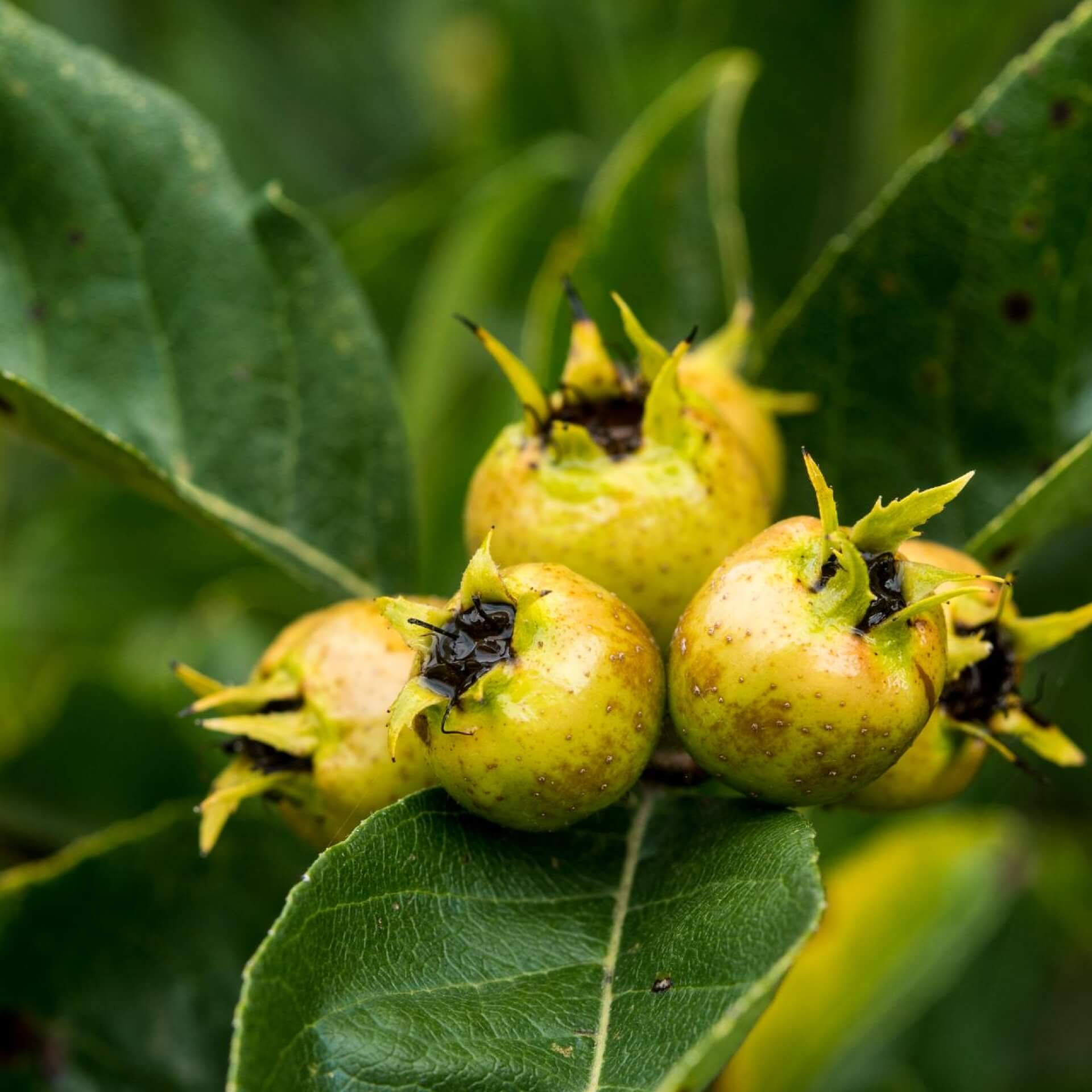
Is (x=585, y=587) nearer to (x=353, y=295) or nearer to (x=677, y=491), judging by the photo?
(x=677, y=491)

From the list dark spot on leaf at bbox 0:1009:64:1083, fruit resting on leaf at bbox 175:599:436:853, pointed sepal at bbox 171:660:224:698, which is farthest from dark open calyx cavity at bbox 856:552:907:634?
dark spot on leaf at bbox 0:1009:64:1083

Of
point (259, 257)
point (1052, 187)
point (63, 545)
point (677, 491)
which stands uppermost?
point (1052, 187)

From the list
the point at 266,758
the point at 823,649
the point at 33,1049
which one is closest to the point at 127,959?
the point at 33,1049

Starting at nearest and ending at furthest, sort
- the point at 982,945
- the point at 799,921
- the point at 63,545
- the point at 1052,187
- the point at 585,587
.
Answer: the point at 799,921
the point at 585,587
the point at 1052,187
the point at 63,545
the point at 982,945

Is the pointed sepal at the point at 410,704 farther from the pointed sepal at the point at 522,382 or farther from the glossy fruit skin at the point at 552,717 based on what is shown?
the pointed sepal at the point at 522,382

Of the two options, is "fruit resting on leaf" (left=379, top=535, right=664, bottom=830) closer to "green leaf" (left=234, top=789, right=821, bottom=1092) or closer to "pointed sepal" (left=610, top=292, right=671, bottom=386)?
"green leaf" (left=234, top=789, right=821, bottom=1092)

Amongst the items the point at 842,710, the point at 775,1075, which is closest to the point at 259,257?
the point at 842,710

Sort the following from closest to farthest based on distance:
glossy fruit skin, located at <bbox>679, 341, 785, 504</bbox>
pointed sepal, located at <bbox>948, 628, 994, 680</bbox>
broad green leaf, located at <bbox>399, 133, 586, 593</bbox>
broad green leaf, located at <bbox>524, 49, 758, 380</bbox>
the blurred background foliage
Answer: pointed sepal, located at <bbox>948, 628, 994, 680</bbox>
glossy fruit skin, located at <bbox>679, 341, 785, 504</bbox>
broad green leaf, located at <bbox>524, 49, 758, 380</bbox>
the blurred background foliage
broad green leaf, located at <bbox>399, 133, 586, 593</bbox>

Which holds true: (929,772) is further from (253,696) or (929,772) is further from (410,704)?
(253,696)
